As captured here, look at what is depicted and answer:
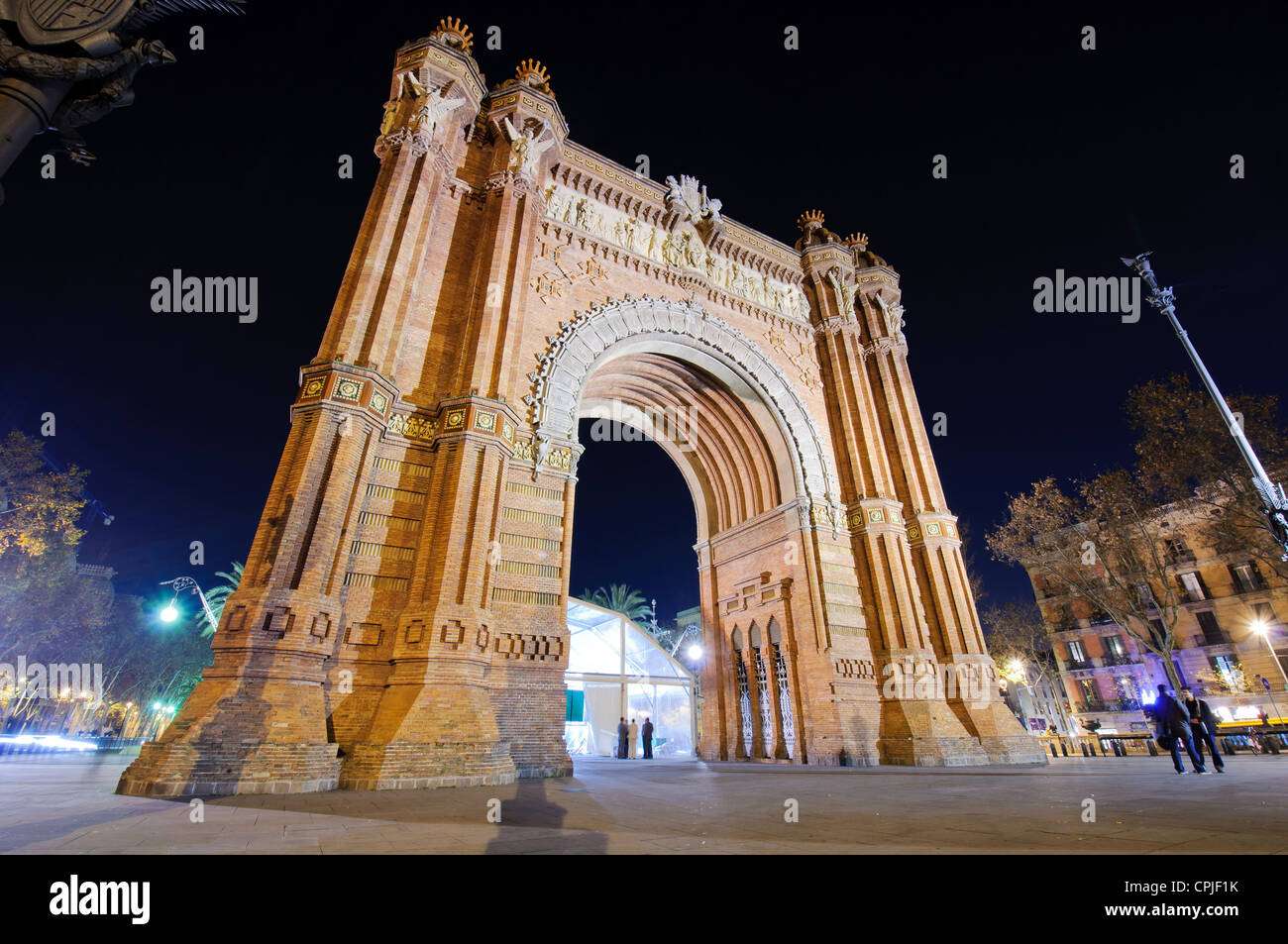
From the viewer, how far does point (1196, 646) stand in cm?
3203

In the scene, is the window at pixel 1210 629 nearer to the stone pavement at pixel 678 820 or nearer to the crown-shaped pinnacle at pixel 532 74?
the stone pavement at pixel 678 820

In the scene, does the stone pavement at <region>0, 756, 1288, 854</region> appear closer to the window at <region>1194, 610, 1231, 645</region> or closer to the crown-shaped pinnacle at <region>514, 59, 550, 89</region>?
the crown-shaped pinnacle at <region>514, 59, 550, 89</region>

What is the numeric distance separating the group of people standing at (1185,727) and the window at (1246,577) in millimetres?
29929

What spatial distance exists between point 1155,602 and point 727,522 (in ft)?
45.8

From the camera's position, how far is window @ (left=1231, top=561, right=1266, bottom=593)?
30766 mm

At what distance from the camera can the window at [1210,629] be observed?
3127 cm

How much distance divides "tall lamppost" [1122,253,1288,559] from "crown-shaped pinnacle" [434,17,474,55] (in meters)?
17.4

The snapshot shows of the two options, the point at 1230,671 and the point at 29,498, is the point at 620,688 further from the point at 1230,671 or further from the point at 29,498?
→ the point at 1230,671

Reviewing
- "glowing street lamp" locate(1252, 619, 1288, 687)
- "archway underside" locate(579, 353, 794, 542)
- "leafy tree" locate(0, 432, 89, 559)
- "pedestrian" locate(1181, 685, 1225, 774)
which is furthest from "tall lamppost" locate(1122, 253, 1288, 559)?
"leafy tree" locate(0, 432, 89, 559)
